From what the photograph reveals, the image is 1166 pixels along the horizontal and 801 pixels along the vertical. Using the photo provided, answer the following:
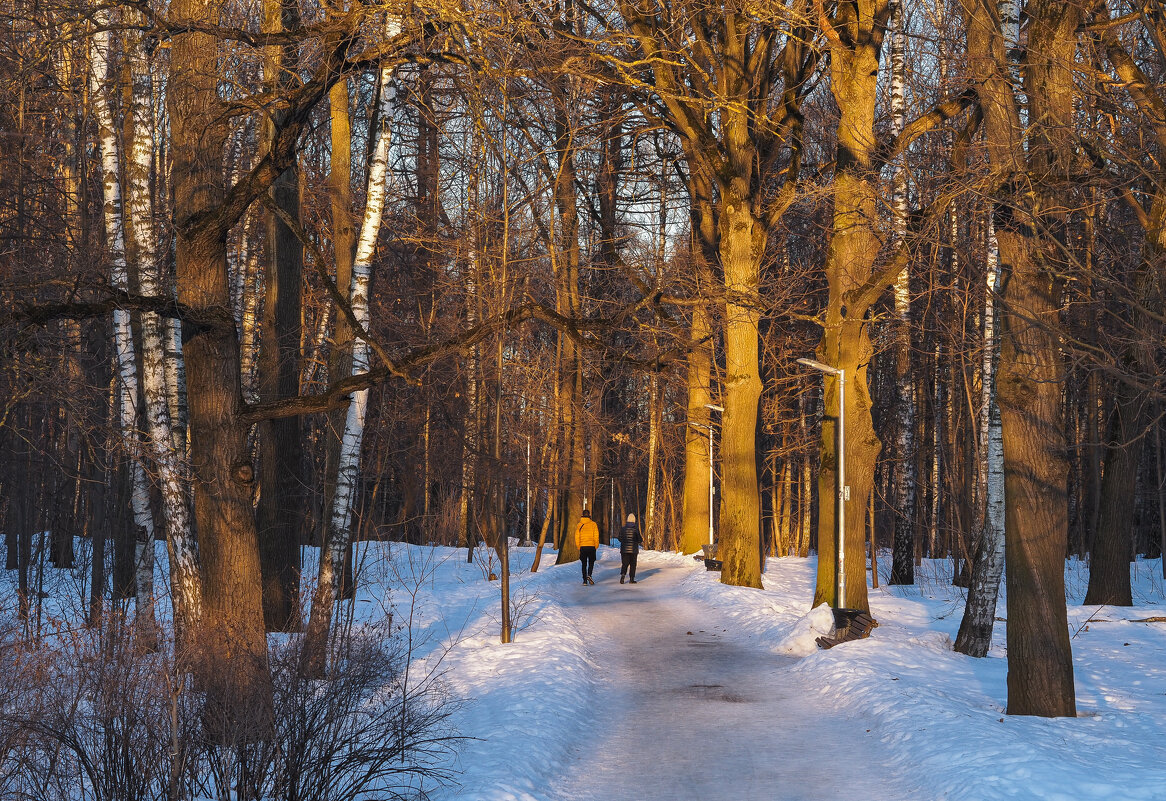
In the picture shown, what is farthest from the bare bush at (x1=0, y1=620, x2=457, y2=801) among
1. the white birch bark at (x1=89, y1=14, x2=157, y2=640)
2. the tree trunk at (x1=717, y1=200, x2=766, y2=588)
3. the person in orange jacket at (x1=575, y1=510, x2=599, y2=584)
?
the person in orange jacket at (x1=575, y1=510, x2=599, y2=584)

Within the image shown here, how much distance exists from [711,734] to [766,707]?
152 cm

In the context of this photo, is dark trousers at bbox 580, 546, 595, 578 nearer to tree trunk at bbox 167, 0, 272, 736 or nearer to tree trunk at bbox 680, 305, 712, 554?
tree trunk at bbox 680, 305, 712, 554

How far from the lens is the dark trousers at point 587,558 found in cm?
2616

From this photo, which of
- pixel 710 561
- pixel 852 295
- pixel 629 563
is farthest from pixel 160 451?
pixel 710 561

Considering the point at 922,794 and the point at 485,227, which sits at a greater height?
the point at 485,227

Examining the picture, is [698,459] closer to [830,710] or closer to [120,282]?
[830,710]

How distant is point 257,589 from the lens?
9516 millimetres

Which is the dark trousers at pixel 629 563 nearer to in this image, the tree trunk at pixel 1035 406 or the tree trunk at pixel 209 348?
the tree trunk at pixel 1035 406

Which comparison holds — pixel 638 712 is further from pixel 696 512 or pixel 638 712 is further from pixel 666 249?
pixel 666 249

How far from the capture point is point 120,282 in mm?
12406

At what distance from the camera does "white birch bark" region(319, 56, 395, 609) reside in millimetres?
12820

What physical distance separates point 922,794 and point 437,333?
910 inches

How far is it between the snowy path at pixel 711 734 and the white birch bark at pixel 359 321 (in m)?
3.87

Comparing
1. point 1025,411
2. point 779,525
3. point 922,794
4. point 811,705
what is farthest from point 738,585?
point 779,525
